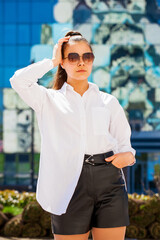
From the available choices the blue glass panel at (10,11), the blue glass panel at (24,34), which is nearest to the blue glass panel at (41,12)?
the blue glass panel at (24,34)

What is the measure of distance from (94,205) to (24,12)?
103ft

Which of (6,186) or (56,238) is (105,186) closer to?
(56,238)

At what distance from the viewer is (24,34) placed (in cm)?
3262

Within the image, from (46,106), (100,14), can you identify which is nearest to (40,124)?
(46,106)

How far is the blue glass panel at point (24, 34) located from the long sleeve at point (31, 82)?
30.3 metres

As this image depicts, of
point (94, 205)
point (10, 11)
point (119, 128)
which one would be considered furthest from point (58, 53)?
point (10, 11)

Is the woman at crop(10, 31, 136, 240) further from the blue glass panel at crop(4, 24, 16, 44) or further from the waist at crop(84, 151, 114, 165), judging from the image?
the blue glass panel at crop(4, 24, 16, 44)

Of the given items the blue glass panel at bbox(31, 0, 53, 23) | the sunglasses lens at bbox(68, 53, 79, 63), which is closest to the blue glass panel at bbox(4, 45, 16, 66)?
the blue glass panel at bbox(31, 0, 53, 23)

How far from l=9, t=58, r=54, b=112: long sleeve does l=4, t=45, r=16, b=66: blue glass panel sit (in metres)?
30.1

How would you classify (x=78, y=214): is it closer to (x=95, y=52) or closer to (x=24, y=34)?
(x=95, y=52)

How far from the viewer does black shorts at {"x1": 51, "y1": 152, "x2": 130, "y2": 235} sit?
8.96 feet

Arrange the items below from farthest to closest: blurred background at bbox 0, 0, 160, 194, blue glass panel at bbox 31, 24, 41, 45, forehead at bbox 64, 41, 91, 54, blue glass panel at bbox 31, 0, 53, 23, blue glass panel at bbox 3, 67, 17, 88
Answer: blue glass panel at bbox 31, 24, 41, 45
blue glass panel at bbox 31, 0, 53, 23
blue glass panel at bbox 3, 67, 17, 88
blurred background at bbox 0, 0, 160, 194
forehead at bbox 64, 41, 91, 54

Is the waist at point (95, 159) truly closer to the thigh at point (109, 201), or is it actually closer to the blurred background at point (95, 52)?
the thigh at point (109, 201)

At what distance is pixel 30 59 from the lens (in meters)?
32.7
